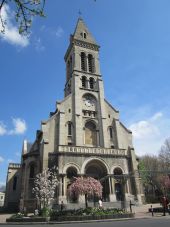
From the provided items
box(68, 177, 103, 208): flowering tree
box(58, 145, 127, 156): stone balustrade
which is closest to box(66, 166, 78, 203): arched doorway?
box(58, 145, 127, 156): stone balustrade

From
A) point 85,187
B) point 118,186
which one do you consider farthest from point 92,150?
point 85,187

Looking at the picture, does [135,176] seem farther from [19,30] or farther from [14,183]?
[19,30]

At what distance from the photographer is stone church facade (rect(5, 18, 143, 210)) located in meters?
33.5

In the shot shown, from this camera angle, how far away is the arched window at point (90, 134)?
3907cm

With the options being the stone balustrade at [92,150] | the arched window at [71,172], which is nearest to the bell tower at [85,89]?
the stone balustrade at [92,150]

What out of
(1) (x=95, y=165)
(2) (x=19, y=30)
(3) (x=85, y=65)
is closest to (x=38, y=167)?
(1) (x=95, y=165)

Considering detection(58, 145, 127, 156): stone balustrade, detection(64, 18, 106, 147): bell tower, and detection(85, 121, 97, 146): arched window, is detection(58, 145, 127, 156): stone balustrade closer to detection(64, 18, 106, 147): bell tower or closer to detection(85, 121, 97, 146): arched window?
detection(64, 18, 106, 147): bell tower

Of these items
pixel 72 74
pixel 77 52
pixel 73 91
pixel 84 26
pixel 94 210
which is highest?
pixel 84 26

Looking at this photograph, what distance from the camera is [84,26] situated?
54969 mm

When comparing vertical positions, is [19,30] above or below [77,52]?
below

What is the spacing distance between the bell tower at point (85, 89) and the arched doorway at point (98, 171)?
3693mm

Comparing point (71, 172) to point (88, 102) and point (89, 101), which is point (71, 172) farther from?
point (89, 101)

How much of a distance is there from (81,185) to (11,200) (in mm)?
22809

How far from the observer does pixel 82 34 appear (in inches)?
2050
